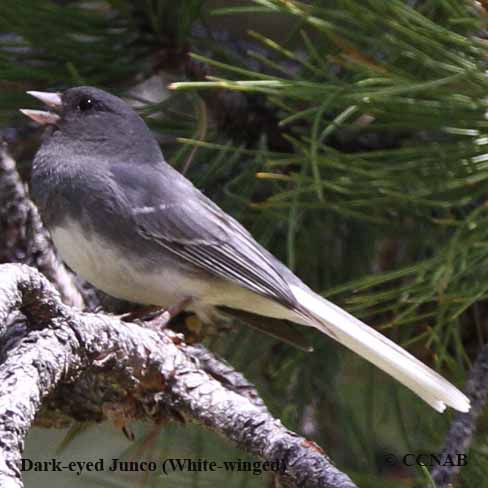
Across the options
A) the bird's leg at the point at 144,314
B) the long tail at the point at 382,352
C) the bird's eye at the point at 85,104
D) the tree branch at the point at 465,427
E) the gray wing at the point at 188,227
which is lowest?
the bird's leg at the point at 144,314

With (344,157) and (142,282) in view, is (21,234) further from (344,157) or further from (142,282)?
(344,157)

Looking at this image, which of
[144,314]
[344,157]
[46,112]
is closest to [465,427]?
[344,157]

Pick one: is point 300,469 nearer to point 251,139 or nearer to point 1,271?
point 1,271

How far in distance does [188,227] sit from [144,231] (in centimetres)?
9

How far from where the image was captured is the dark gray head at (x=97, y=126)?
1.77 m

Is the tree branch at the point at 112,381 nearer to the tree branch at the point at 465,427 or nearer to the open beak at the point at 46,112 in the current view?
the tree branch at the point at 465,427

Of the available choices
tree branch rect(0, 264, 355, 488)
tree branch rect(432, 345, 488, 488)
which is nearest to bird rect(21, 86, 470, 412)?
tree branch rect(0, 264, 355, 488)

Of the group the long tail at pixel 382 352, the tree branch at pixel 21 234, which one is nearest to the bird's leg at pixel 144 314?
the tree branch at pixel 21 234

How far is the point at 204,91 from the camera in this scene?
1.58m

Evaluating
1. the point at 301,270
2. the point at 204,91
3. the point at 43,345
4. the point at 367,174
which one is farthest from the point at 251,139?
the point at 43,345

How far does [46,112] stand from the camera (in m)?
1.79

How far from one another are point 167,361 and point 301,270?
0.57m

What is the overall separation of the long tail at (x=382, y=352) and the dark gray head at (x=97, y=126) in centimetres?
49

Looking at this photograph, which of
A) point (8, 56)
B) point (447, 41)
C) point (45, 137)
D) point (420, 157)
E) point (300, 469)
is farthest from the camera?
point (45, 137)
